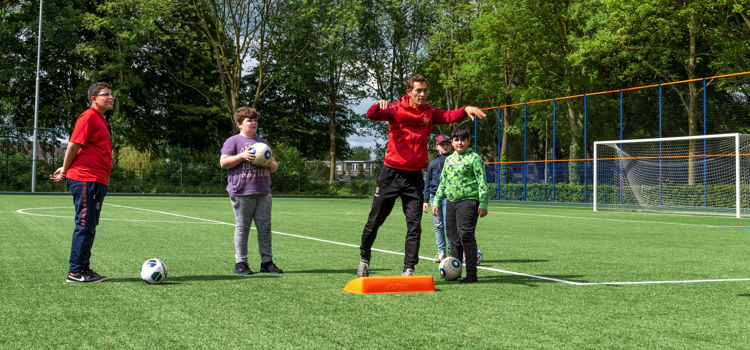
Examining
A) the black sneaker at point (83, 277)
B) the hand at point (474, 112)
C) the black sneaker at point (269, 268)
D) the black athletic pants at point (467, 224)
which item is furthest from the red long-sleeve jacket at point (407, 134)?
the black sneaker at point (83, 277)

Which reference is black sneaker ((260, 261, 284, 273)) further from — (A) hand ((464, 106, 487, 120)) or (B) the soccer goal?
(B) the soccer goal

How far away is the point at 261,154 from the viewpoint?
22.0 ft

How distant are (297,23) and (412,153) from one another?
35.3 meters

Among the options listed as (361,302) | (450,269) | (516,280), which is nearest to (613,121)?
(516,280)

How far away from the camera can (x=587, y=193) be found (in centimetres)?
2878

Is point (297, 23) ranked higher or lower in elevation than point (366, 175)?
higher

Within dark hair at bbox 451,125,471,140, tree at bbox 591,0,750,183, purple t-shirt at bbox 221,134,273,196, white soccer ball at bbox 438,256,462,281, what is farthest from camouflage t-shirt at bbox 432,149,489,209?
tree at bbox 591,0,750,183

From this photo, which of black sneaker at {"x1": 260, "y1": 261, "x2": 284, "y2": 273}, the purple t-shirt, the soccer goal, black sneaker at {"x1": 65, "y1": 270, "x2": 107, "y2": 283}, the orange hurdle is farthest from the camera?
the soccer goal

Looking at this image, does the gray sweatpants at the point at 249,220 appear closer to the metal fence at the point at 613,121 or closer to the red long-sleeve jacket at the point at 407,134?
the red long-sleeve jacket at the point at 407,134

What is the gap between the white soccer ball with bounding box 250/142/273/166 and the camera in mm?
6719

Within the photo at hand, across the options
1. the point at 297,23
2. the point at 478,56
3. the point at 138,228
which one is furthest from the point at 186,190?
the point at 138,228

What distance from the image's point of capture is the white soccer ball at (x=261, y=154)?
6719mm

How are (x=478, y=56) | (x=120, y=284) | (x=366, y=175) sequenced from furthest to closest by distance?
(x=366, y=175) < (x=478, y=56) < (x=120, y=284)

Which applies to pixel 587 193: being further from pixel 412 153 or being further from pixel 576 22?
pixel 412 153
